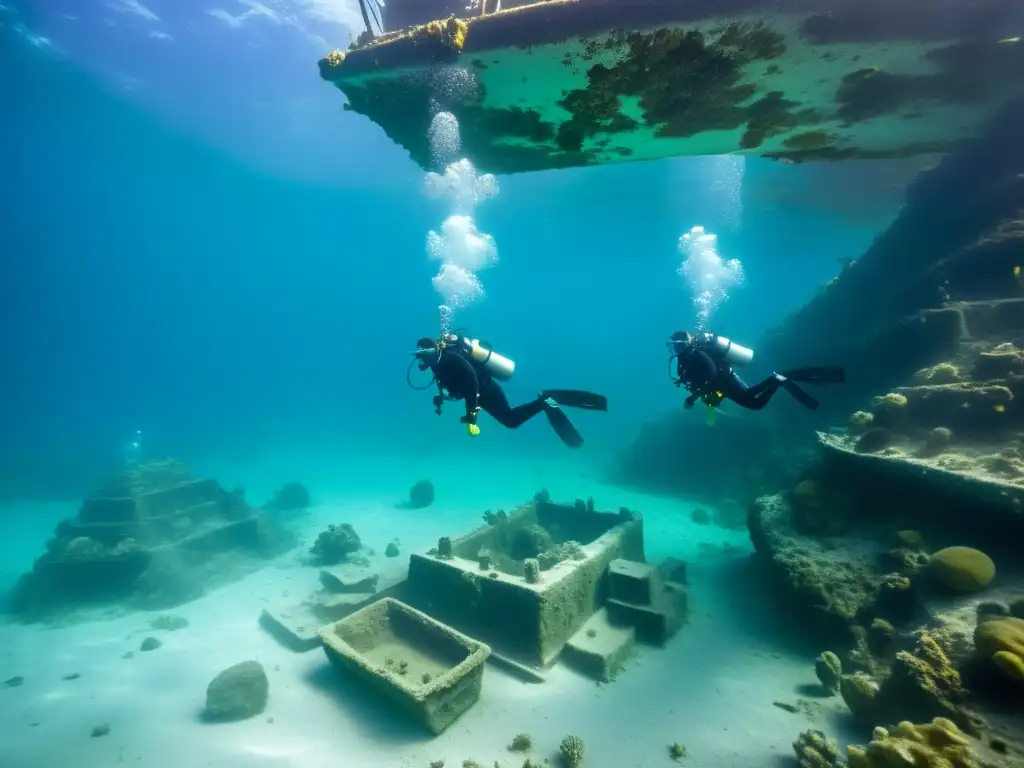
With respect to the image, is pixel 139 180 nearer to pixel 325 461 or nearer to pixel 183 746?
pixel 325 461

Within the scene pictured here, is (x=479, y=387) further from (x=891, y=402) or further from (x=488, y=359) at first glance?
(x=891, y=402)

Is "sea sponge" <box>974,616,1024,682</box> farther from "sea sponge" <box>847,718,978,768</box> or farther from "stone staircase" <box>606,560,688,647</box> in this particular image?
"stone staircase" <box>606,560,688,647</box>

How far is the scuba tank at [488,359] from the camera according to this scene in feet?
23.6

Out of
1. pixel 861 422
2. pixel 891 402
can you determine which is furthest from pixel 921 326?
pixel 891 402

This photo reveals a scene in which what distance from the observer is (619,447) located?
3428 cm

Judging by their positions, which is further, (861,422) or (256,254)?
(256,254)

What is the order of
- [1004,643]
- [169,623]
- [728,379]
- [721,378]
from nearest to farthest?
[1004,643] → [721,378] → [728,379] → [169,623]

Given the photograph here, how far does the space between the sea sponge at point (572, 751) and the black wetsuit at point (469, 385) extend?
4.35m

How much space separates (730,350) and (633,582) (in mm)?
4914

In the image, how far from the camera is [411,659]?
322 inches

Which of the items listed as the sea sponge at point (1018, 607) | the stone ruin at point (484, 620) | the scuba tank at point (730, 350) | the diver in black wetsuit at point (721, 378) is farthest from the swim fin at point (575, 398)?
the sea sponge at point (1018, 607)

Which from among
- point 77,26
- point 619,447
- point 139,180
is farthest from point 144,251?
point 619,447

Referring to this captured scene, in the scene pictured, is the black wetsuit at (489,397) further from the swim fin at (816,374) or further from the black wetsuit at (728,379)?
the swim fin at (816,374)

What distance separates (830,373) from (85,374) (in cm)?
15238
